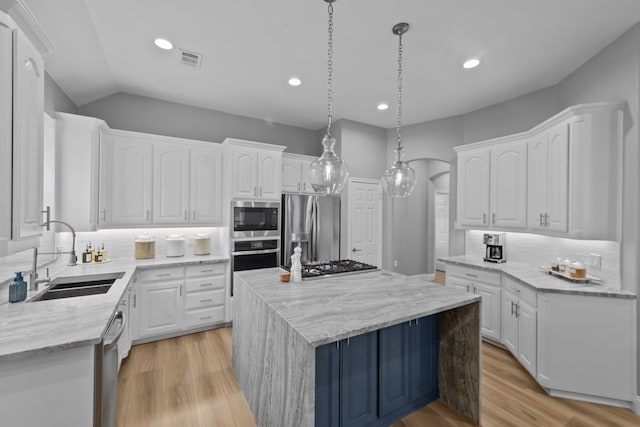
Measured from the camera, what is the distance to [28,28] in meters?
1.42

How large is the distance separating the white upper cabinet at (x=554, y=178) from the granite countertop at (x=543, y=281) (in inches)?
16.8

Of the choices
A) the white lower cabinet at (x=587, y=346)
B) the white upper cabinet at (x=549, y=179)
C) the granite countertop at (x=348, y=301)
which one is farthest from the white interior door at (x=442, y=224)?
the granite countertop at (x=348, y=301)

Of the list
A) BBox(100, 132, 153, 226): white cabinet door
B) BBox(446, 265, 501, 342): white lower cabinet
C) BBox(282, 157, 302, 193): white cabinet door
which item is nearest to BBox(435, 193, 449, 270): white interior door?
BBox(446, 265, 501, 342): white lower cabinet

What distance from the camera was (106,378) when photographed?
59.7 inches

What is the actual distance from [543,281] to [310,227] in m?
2.82

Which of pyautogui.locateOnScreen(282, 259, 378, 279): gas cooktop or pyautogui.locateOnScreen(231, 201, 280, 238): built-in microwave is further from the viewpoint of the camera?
pyautogui.locateOnScreen(231, 201, 280, 238): built-in microwave

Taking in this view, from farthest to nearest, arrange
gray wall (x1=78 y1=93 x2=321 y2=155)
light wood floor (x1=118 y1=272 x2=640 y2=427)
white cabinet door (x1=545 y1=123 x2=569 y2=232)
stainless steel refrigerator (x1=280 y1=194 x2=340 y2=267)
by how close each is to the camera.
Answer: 1. stainless steel refrigerator (x1=280 y1=194 x2=340 y2=267)
2. gray wall (x1=78 y1=93 x2=321 y2=155)
3. white cabinet door (x1=545 y1=123 x2=569 y2=232)
4. light wood floor (x1=118 y1=272 x2=640 y2=427)

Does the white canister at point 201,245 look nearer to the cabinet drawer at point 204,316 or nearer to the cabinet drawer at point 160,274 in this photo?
the cabinet drawer at point 160,274

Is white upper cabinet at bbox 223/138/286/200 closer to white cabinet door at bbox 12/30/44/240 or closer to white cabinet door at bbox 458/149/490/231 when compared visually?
white cabinet door at bbox 12/30/44/240

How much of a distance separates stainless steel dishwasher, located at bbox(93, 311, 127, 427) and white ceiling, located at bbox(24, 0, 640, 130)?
231cm

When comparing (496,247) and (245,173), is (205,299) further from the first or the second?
(496,247)

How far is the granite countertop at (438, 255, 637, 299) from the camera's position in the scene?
86.9 inches

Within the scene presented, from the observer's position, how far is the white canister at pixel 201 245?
3773mm

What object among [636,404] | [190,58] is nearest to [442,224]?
[636,404]
